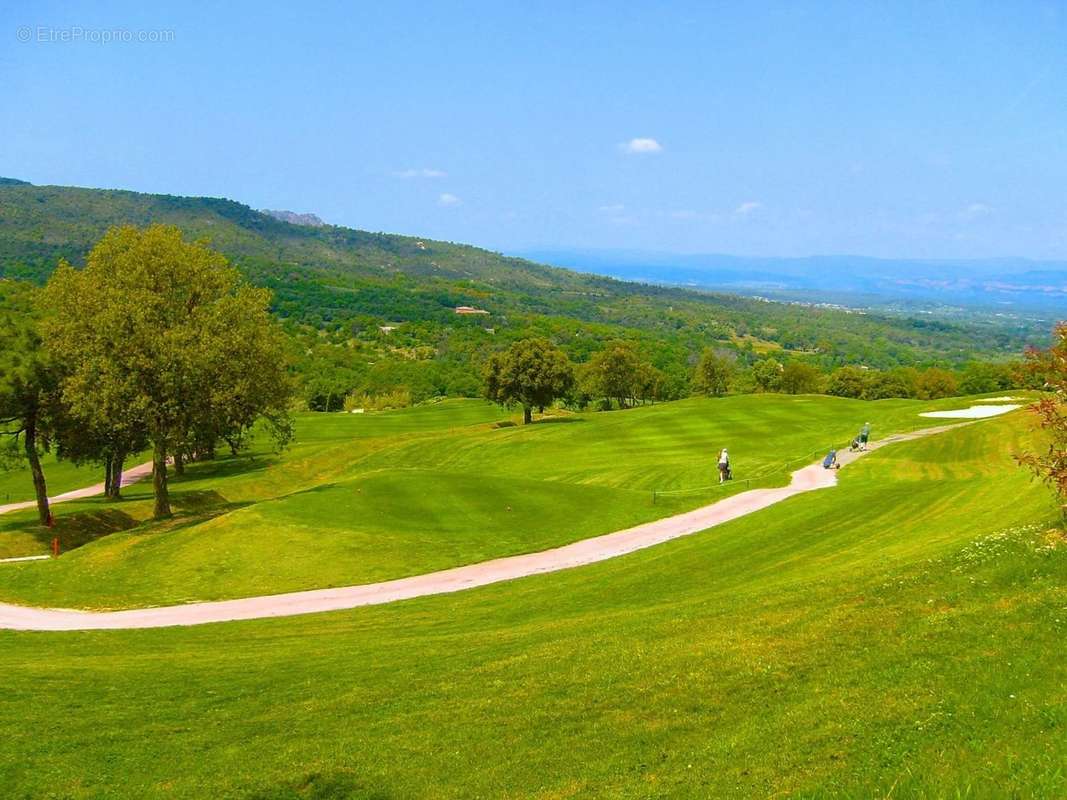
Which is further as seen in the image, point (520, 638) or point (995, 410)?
point (995, 410)

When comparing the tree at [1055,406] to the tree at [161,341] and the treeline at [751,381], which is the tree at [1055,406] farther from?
the treeline at [751,381]

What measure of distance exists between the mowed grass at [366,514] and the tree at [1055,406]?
708 inches

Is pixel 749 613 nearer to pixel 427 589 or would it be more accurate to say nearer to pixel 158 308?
pixel 427 589

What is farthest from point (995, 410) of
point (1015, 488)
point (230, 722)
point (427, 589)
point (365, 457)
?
point (230, 722)

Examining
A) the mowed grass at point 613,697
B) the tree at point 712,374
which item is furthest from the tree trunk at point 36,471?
the tree at point 712,374

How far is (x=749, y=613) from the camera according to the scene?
16.1 metres

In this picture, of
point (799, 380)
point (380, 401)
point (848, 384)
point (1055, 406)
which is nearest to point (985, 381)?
point (848, 384)

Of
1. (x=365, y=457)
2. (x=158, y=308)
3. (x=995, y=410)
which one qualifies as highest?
(x=158, y=308)

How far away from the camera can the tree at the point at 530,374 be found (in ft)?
267

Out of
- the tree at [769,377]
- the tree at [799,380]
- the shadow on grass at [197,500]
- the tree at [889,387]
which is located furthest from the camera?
the tree at [769,377]

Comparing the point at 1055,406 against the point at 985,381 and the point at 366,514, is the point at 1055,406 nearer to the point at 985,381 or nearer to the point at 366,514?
the point at 366,514

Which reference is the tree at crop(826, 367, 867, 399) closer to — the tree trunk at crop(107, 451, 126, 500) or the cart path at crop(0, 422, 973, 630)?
the cart path at crop(0, 422, 973, 630)

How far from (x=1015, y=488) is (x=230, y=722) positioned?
26.3 meters

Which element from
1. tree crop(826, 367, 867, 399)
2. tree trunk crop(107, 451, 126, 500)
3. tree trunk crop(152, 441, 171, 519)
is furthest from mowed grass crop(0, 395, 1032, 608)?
tree crop(826, 367, 867, 399)
